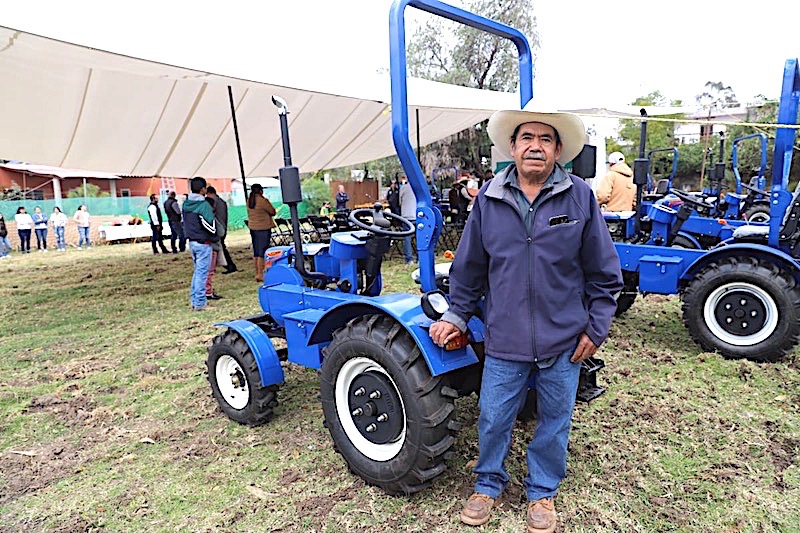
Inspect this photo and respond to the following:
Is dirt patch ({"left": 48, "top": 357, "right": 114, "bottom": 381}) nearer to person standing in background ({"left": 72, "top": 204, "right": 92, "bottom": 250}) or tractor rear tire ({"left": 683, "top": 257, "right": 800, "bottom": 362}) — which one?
tractor rear tire ({"left": 683, "top": 257, "right": 800, "bottom": 362})

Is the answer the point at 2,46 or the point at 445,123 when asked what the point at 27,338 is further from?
the point at 445,123

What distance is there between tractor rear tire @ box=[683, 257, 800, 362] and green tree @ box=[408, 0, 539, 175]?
16.1m

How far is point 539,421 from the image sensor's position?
2.38 meters

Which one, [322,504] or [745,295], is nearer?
[322,504]

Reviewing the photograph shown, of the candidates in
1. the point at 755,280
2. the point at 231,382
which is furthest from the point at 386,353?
the point at 755,280

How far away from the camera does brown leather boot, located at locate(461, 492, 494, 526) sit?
239 cm

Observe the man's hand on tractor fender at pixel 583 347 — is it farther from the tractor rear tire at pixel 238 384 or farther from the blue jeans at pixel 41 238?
the blue jeans at pixel 41 238

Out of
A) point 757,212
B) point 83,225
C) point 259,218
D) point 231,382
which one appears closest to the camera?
point 231,382

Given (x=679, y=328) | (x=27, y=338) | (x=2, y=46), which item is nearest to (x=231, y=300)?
(x=27, y=338)

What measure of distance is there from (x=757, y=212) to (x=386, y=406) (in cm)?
1022

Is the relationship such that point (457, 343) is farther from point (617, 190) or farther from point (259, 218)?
point (259, 218)

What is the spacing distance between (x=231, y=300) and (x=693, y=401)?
5.75m

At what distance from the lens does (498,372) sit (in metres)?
2.28

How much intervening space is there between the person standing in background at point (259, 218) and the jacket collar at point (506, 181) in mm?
6507
